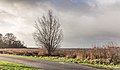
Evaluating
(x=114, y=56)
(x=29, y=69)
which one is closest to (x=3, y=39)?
(x=114, y=56)

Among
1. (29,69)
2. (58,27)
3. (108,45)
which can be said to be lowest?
(29,69)

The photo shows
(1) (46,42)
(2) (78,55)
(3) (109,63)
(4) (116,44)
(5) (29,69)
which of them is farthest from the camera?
(1) (46,42)

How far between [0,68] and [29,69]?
107 inches

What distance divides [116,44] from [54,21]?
1826cm

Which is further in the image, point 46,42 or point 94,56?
point 46,42

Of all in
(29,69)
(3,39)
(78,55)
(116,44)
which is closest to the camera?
(29,69)

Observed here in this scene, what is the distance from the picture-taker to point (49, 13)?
5003 centimetres

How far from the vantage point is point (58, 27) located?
49.4 m

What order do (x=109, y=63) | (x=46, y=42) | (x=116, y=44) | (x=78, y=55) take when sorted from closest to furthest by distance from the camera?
(x=109, y=63)
(x=116, y=44)
(x=78, y=55)
(x=46, y=42)

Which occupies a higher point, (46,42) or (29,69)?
(46,42)

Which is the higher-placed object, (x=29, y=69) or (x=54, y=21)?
(x=54, y=21)

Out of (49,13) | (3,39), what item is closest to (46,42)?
(49,13)

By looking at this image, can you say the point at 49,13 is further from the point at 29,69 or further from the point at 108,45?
the point at 29,69

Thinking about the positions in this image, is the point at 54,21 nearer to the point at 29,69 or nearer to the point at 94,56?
the point at 94,56
